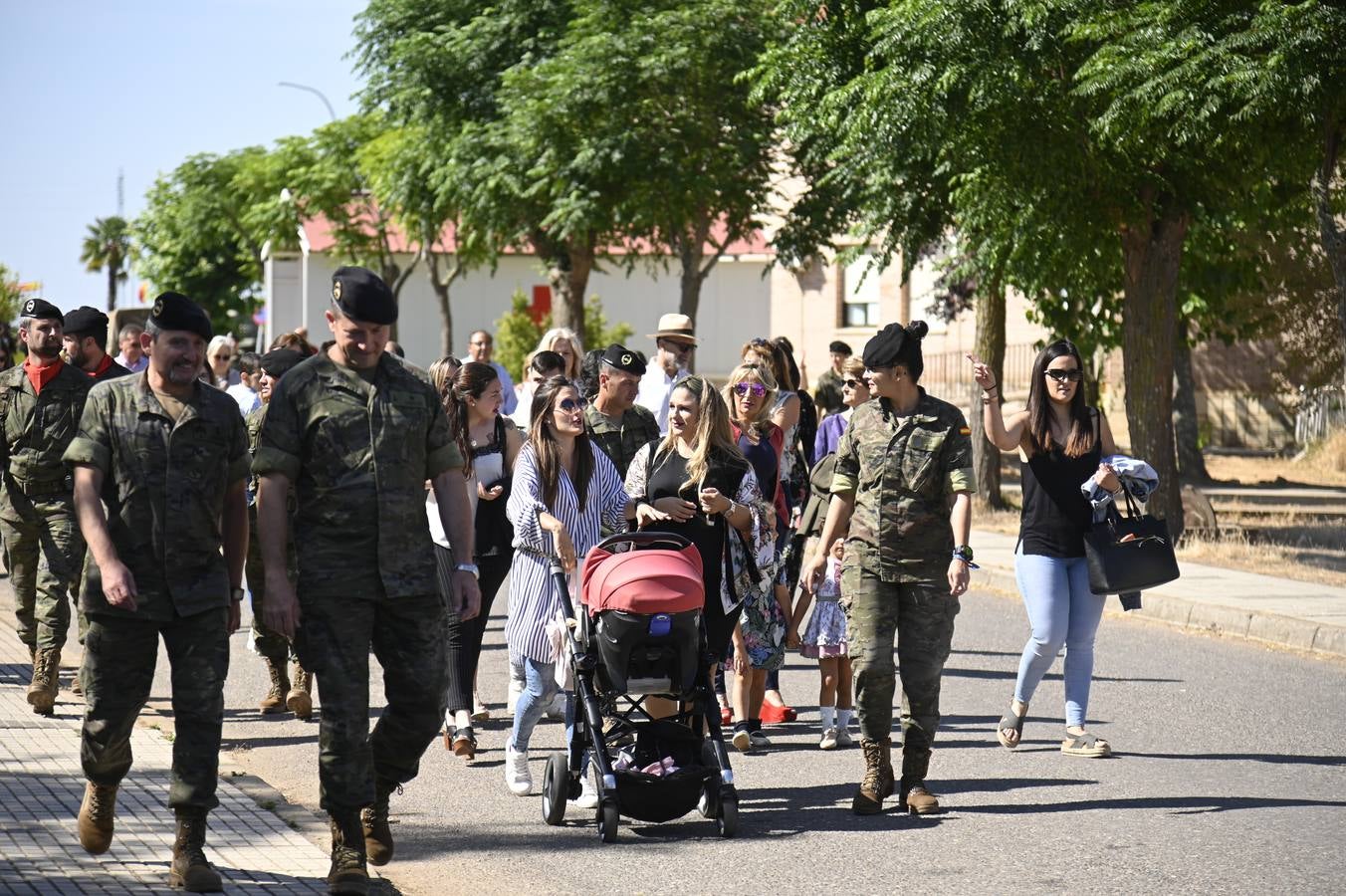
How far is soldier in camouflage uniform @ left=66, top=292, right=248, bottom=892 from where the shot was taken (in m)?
5.91

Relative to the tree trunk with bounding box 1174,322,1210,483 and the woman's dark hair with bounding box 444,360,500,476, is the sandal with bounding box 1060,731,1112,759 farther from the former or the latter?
the tree trunk with bounding box 1174,322,1210,483

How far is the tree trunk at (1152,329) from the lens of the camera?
18125 millimetres

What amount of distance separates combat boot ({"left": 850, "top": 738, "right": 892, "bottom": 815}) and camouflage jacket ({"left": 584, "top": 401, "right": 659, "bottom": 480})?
234 cm

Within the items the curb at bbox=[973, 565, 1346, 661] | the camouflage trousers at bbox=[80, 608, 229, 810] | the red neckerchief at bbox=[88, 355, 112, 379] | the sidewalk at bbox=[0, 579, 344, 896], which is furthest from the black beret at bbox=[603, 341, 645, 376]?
the curb at bbox=[973, 565, 1346, 661]

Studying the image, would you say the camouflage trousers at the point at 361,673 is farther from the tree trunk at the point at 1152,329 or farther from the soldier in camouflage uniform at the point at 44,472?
the tree trunk at the point at 1152,329

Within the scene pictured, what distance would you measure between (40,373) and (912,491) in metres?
4.99

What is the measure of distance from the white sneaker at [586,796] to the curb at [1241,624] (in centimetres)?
679

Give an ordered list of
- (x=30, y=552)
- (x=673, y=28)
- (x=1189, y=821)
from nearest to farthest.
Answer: (x=1189, y=821) → (x=30, y=552) → (x=673, y=28)

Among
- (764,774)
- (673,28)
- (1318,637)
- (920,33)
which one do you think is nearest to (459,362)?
(764,774)

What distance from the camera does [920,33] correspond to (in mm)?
16578

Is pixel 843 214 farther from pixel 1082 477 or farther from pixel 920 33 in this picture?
pixel 1082 477

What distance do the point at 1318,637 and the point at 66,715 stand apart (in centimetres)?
860

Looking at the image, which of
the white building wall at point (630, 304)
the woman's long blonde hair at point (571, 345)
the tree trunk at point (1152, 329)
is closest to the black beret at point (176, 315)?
the woman's long blonde hair at point (571, 345)

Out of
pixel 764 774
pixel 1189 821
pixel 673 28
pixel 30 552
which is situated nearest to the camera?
pixel 1189 821
